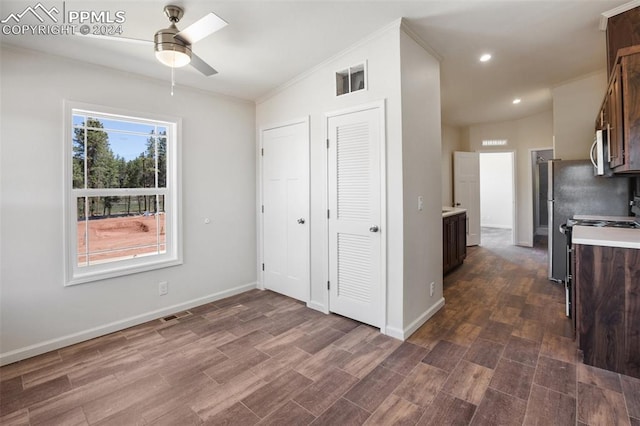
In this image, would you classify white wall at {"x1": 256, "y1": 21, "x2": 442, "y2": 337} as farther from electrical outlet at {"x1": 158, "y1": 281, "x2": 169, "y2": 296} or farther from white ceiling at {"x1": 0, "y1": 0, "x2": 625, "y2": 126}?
electrical outlet at {"x1": 158, "y1": 281, "x2": 169, "y2": 296}

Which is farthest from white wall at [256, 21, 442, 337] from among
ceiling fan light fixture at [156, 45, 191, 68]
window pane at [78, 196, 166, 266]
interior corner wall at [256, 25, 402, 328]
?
window pane at [78, 196, 166, 266]

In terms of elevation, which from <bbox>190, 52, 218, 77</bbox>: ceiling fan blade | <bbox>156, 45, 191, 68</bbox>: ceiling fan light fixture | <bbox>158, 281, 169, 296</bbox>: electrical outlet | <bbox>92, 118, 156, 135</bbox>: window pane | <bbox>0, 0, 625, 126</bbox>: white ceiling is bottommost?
<bbox>158, 281, 169, 296</bbox>: electrical outlet

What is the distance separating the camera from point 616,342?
2107mm

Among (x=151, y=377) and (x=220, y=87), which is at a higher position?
(x=220, y=87)

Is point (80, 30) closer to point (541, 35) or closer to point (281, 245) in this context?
point (281, 245)

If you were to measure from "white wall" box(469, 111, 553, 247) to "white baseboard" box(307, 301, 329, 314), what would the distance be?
5.37 metres

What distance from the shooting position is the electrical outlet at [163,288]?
3.31 m

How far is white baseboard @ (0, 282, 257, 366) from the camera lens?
8.17ft

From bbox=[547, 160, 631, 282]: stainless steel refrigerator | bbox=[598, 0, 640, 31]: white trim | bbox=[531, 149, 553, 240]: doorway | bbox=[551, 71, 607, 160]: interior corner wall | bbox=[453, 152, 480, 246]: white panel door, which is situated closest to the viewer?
bbox=[598, 0, 640, 31]: white trim

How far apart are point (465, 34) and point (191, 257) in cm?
360

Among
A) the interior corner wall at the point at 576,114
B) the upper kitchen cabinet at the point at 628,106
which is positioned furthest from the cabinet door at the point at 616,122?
the interior corner wall at the point at 576,114

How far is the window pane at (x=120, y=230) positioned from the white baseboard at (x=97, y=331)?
619mm

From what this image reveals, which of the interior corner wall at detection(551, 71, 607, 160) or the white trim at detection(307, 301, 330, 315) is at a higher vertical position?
the interior corner wall at detection(551, 71, 607, 160)

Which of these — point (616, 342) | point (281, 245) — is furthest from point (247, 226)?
point (616, 342)
